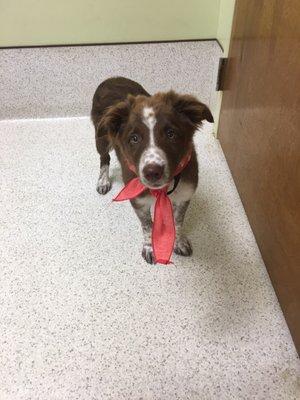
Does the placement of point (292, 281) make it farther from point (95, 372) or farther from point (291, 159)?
point (95, 372)

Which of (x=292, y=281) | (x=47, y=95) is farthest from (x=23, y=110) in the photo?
(x=292, y=281)

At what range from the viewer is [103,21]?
2.21m

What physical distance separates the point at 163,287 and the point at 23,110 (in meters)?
1.63

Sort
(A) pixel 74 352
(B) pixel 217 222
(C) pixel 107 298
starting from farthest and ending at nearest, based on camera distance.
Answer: (B) pixel 217 222 → (C) pixel 107 298 → (A) pixel 74 352

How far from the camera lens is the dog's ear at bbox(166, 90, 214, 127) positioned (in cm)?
133

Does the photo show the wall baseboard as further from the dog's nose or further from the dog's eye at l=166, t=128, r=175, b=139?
the dog's nose

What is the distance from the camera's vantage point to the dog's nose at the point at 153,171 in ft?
4.03

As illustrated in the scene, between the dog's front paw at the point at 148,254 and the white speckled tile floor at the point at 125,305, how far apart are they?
0.04m

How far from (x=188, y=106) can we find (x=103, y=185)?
88cm

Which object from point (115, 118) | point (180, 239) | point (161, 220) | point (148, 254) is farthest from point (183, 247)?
point (115, 118)

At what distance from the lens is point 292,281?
55.0 inches

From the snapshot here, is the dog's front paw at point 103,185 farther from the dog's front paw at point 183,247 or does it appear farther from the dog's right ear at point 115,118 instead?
the dog's right ear at point 115,118

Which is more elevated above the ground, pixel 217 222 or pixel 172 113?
pixel 172 113

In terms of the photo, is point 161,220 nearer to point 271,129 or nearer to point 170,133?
point 170,133
